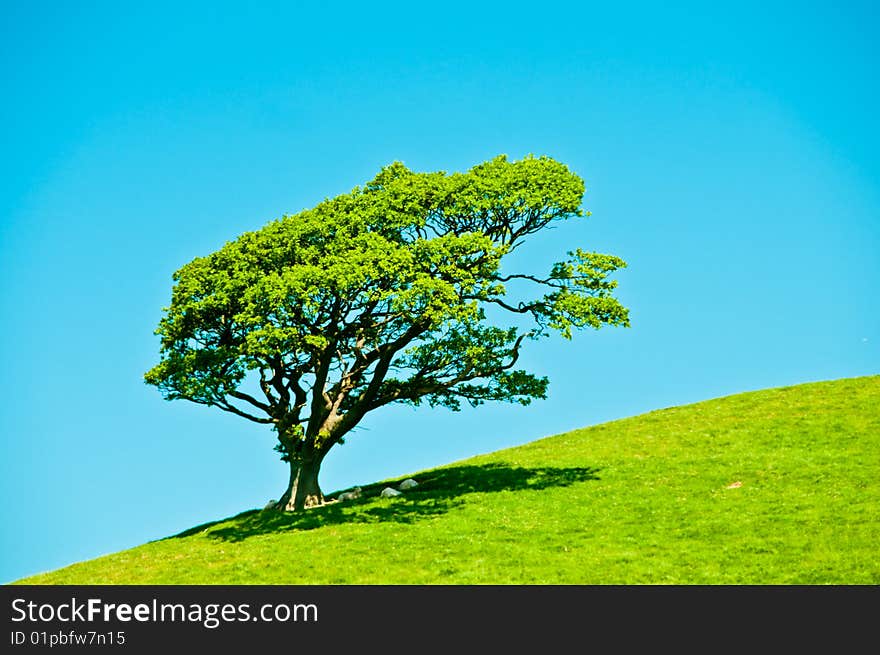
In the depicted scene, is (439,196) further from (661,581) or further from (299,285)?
(661,581)

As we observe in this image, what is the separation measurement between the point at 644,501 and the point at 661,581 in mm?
9993

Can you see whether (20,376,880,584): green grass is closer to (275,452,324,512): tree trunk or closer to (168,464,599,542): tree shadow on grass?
(168,464,599,542): tree shadow on grass

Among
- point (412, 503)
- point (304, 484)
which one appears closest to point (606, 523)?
point (412, 503)

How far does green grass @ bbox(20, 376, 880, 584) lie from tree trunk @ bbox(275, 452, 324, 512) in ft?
6.23

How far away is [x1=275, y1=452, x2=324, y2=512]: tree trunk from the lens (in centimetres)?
4347

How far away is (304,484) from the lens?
43750mm

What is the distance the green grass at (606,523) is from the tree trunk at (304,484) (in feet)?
6.23

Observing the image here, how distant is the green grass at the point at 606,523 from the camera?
28.5m

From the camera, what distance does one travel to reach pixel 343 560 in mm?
32062
